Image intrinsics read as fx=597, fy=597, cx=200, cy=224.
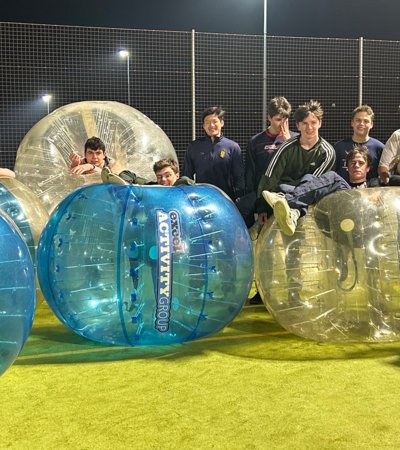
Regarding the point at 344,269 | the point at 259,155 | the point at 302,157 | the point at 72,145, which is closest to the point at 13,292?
the point at 344,269

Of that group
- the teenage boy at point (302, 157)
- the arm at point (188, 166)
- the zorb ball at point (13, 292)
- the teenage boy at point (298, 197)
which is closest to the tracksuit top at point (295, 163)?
the teenage boy at point (302, 157)

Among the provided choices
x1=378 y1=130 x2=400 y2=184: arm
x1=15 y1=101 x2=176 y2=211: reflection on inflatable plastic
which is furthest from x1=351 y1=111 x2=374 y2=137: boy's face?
x1=15 y1=101 x2=176 y2=211: reflection on inflatable plastic

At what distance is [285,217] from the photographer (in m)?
3.29

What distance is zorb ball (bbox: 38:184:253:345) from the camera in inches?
122

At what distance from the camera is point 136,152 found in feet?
18.3

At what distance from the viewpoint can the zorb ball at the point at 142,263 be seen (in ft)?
10.1

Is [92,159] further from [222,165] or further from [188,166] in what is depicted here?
[222,165]

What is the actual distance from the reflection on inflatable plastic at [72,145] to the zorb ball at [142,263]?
212 cm

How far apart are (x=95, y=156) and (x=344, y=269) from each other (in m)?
2.58

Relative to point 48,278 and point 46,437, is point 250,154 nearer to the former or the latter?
point 48,278

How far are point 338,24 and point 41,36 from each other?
17.8 ft

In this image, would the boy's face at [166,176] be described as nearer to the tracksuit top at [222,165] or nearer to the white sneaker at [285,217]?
the white sneaker at [285,217]

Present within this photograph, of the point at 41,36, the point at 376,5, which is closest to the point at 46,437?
the point at 41,36

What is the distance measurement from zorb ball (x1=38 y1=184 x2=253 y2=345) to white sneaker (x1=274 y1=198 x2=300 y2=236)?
0.24m
